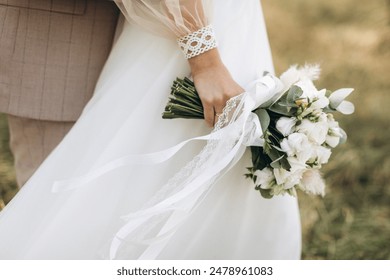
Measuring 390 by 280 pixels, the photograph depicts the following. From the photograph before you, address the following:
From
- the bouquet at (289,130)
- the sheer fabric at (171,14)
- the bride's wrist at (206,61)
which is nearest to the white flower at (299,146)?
the bouquet at (289,130)

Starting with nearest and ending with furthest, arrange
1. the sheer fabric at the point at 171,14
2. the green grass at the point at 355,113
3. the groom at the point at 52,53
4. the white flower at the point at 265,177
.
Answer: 1. the sheer fabric at the point at 171,14
2. the white flower at the point at 265,177
3. the groom at the point at 52,53
4. the green grass at the point at 355,113

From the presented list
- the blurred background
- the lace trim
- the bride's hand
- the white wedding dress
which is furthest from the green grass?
the lace trim

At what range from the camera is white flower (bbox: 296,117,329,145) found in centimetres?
143

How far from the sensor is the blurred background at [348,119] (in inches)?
102

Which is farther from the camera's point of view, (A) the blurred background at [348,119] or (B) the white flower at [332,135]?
(A) the blurred background at [348,119]

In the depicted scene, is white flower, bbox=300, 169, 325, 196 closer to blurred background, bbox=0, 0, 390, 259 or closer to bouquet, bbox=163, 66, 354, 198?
bouquet, bbox=163, 66, 354, 198

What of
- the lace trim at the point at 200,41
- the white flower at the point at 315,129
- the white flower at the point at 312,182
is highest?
the lace trim at the point at 200,41

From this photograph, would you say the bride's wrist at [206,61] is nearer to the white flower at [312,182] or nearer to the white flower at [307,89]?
the white flower at [307,89]

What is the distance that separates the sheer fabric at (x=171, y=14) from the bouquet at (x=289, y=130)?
148mm

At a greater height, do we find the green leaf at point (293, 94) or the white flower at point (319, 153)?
the green leaf at point (293, 94)

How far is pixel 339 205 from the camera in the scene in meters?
2.78
